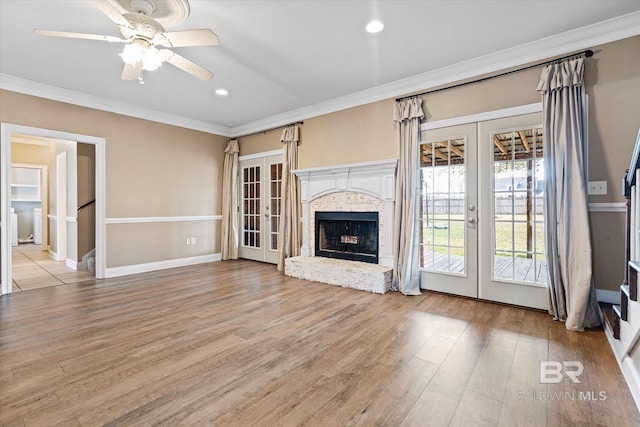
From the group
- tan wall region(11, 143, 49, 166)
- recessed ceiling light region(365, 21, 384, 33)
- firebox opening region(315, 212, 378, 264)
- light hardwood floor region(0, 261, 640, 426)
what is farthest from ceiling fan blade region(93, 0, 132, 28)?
tan wall region(11, 143, 49, 166)

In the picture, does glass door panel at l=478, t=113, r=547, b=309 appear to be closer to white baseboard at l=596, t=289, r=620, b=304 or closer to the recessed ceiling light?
white baseboard at l=596, t=289, r=620, b=304

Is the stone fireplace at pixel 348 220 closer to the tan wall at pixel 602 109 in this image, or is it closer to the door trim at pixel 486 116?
the tan wall at pixel 602 109

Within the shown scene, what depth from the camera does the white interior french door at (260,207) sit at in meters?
5.89

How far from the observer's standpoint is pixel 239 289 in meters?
4.05

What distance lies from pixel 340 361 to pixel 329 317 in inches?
34.4

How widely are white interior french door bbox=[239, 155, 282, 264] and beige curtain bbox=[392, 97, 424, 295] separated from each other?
Answer: 257cm

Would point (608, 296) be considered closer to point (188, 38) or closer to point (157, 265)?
point (188, 38)

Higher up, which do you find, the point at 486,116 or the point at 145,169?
the point at 486,116

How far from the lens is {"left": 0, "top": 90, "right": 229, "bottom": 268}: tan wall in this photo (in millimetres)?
4328

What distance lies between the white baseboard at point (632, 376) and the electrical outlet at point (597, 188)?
1.58 metres

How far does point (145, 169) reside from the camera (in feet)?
17.3

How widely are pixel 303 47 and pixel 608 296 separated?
3.85 meters

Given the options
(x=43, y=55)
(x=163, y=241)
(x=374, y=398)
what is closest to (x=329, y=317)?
(x=374, y=398)

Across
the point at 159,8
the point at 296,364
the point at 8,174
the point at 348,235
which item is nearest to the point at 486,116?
the point at 348,235
